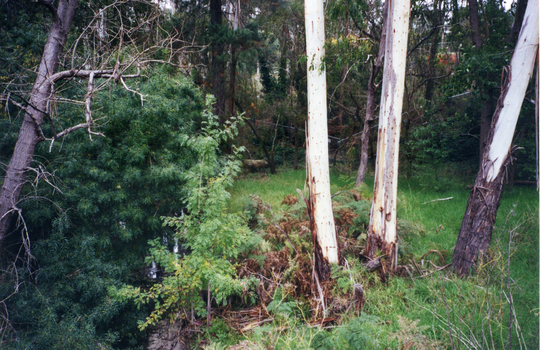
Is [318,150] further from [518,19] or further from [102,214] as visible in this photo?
[518,19]

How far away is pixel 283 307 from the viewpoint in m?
5.09

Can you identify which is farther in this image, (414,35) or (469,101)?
(414,35)

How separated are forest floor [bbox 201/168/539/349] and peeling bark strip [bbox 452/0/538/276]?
284 millimetres

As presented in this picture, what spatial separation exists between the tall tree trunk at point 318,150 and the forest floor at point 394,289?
384mm

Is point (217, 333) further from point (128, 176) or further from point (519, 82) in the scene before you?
point (519, 82)

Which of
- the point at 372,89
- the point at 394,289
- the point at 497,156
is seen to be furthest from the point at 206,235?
the point at 372,89

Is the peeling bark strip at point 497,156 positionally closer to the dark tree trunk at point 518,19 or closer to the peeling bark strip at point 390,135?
the peeling bark strip at point 390,135

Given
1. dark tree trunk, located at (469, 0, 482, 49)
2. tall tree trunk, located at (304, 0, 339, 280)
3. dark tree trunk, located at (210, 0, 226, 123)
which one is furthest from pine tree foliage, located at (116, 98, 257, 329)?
dark tree trunk, located at (469, 0, 482, 49)

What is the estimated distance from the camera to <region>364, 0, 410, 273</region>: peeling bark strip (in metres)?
5.72

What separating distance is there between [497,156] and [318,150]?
9.26ft

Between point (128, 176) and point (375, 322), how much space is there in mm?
5112

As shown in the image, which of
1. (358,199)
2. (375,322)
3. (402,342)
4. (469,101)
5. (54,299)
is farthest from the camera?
(469,101)

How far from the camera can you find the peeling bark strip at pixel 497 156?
5082 mm

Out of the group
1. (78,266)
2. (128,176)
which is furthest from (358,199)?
(78,266)
